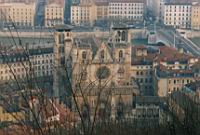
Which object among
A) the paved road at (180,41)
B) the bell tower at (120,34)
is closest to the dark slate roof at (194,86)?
the bell tower at (120,34)

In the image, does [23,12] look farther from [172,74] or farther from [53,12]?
[172,74]

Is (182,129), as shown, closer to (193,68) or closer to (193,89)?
(193,89)

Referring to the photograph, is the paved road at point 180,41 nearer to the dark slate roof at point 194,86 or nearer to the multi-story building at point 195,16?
the multi-story building at point 195,16

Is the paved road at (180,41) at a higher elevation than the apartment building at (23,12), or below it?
below

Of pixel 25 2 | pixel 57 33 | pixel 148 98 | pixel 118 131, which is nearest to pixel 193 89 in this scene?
pixel 148 98

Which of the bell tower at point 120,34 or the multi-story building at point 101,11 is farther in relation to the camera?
the multi-story building at point 101,11

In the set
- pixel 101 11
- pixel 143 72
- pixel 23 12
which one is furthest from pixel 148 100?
pixel 101 11

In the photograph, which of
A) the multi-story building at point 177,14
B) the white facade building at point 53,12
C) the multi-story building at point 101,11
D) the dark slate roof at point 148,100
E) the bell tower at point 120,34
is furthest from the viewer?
the multi-story building at point 101,11
